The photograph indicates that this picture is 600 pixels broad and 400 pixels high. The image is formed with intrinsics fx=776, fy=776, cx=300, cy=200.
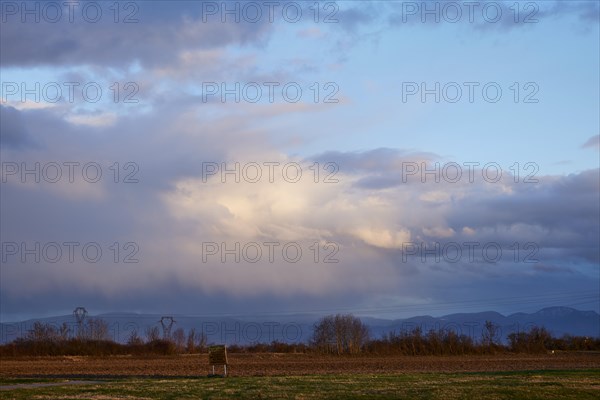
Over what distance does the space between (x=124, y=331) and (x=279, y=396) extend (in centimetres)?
9123

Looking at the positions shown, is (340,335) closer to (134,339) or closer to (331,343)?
(331,343)

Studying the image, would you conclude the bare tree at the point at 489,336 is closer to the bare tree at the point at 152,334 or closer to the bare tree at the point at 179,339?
the bare tree at the point at 179,339

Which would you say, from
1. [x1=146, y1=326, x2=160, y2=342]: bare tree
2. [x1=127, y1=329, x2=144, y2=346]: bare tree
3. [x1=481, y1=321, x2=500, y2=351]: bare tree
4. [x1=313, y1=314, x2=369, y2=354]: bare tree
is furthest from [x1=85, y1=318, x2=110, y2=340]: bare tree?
[x1=481, y1=321, x2=500, y2=351]: bare tree

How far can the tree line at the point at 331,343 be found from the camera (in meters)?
88.4

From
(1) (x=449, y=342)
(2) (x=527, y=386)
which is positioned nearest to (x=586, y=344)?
(1) (x=449, y=342)

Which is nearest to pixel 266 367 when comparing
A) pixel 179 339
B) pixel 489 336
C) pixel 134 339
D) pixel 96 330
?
pixel 179 339

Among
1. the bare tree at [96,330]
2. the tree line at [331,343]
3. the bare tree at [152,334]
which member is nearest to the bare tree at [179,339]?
the tree line at [331,343]

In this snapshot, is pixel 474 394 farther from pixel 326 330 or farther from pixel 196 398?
pixel 326 330

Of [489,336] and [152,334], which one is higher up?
[152,334]

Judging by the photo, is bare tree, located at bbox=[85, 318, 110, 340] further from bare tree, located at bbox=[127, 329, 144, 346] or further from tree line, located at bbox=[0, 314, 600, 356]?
bare tree, located at bbox=[127, 329, 144, 346]

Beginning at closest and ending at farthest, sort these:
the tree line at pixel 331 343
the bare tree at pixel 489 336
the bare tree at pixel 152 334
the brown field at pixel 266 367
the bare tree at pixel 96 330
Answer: the brown field at pixel 266 367, the tree line at pixel 331 343, the bare tree at pixel 489 336, the bare tree at pixel 152 334, the bare tree at pixel 96 330

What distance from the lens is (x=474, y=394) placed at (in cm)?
2809

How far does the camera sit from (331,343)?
91375mm

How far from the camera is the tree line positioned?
290ft
